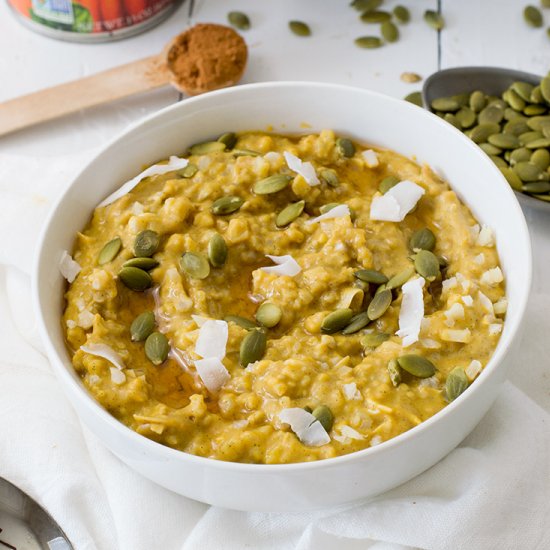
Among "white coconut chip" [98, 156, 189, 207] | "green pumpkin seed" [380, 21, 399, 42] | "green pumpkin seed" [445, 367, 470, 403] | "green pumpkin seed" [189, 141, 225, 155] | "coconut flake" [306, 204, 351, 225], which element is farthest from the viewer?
"green pumpkin seed" [380, 21, 399, 42]

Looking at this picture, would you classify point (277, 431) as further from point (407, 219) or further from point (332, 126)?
point (332, 126)

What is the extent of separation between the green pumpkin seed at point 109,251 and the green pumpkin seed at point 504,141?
1266 mm

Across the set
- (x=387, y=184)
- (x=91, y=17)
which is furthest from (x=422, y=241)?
(x=91, y=17)

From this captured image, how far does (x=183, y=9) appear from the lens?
3664 mm

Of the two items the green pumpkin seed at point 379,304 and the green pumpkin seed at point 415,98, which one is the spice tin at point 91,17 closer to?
the green pumpkin seed at point 415,98

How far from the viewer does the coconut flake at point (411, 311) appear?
7.28 ft

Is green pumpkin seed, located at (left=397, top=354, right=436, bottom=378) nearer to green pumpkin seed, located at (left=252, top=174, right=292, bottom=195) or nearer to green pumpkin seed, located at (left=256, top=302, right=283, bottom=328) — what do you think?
green pumpkin seed, located at (left=256, top=302, right=283, bottom=328)

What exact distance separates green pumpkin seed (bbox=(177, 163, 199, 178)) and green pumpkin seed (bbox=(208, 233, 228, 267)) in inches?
10.5

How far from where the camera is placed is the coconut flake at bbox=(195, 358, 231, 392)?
2.18m

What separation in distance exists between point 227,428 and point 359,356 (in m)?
0.35

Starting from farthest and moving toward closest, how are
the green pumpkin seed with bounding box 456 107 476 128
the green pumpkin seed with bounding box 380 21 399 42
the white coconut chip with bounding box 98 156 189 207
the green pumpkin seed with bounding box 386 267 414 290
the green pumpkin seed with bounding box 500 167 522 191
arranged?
1. the green pumpkin seed with bounding box 380 21 399 42
2. the green pumpkin seed with bounding box 456 107 476 128
3. the green pumpkin seed with bounding box 500 167 522 191
4. the white coconut chip with bounding box 98 156 189 207
5. the green pumpkin seed with bounding box 386 267 414 290

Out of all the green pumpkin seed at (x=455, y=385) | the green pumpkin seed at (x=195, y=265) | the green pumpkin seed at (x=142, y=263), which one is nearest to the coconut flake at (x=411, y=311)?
the green pumpkin seed at (x=455, y=385)

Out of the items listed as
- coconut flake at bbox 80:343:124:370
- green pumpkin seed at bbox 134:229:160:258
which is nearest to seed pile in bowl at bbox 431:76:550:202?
green pumpkin seed at bbox 134:229:160:258

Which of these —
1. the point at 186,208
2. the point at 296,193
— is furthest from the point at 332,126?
the point at 186,208
